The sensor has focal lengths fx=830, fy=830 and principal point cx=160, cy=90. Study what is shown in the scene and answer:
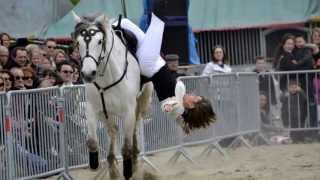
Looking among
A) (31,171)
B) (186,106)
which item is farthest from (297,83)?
(31,171)

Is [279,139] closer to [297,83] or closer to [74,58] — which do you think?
[297,83]

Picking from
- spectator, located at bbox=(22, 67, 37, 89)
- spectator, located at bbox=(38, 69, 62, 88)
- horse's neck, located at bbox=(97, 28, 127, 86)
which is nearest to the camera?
horse's neck, located at bbox=(97, 28, 127, 86)

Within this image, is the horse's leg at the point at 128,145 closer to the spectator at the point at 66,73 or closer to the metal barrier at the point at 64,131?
the metal barrier at the point at 64,131

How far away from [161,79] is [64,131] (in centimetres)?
145

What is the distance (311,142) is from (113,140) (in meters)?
5.94

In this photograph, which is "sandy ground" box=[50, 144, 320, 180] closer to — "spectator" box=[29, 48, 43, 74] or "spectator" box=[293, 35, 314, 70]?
"spectator" box=[293, 35, 314, 70]

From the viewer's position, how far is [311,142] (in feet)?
49.3

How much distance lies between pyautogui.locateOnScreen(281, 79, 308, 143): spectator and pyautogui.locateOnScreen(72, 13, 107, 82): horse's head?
633 centimetres

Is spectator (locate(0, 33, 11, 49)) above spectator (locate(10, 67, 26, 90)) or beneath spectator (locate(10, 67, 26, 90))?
above

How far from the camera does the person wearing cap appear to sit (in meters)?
10.0

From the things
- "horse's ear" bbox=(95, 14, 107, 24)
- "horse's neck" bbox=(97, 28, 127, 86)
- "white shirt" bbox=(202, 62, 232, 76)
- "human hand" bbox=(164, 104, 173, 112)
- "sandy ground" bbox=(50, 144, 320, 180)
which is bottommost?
"sandy ground" bbox=(50, 144, 320, 180)

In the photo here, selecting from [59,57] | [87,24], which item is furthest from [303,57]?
[87,24]

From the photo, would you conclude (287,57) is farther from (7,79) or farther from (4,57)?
(7,79)

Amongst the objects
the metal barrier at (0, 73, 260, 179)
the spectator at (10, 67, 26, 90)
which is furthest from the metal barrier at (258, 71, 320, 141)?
the spectator at (10, 67, 26, 90)
